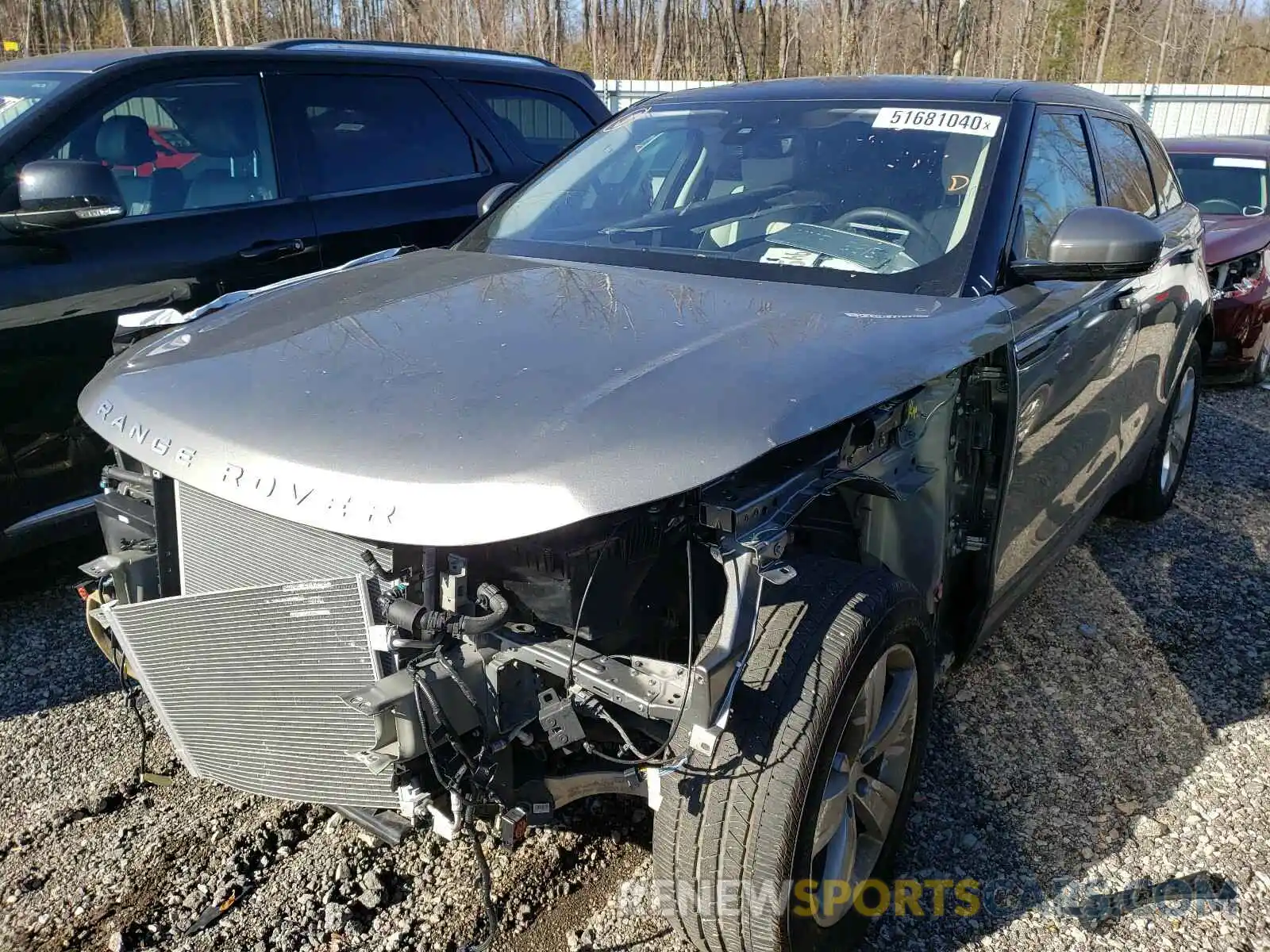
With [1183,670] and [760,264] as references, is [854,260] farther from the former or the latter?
[1183,670]

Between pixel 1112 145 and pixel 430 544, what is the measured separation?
3.27m

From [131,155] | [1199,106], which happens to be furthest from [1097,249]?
[1199,106]

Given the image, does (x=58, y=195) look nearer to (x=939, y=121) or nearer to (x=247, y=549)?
(x=247, y=549)

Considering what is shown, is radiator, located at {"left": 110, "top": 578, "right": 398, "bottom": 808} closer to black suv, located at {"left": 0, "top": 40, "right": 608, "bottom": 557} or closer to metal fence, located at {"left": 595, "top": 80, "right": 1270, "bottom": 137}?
black suv, located at {"left": 0, "top": 40, "right": 608, "bottom": 557}

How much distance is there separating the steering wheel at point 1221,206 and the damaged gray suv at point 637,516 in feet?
19.0

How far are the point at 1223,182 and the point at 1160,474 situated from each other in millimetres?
4589

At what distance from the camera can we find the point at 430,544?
5.18 feet

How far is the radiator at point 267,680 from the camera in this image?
1868mm


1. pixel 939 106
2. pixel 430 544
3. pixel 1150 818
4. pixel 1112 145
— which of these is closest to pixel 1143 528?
pixel 1112 145

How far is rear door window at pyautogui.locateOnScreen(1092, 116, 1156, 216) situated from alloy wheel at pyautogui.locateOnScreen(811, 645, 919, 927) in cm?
217

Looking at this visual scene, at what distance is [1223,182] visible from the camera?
778 centimetres

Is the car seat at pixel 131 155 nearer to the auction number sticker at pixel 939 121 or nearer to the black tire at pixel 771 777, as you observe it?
the auction number sticker at pixel 939 121

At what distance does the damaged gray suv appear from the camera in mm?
1721

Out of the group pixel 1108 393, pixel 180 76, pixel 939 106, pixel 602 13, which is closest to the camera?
pixel 939 106
